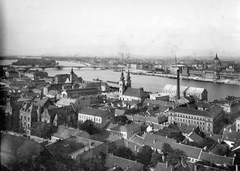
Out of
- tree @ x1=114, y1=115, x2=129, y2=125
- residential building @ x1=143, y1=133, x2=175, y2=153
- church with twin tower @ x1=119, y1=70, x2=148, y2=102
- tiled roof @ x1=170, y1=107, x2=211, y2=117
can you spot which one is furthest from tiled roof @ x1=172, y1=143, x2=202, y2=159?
church with twin tower @ x1=119, y1=70, x2=148, y2=102

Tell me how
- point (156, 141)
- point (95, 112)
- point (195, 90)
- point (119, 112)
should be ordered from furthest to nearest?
point (195, 90)
point (119, 112)
point (95, 112)
point (156, 141)

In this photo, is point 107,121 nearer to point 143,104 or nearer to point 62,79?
point 143,104

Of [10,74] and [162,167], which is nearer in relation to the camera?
[162,167]

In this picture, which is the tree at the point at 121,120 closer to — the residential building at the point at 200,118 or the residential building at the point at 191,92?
the residential building at the point at 200,118

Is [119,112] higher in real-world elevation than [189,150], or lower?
higher

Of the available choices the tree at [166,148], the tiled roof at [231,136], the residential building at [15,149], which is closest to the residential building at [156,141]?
the tree at [166,148]

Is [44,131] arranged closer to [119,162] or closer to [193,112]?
[119,162]

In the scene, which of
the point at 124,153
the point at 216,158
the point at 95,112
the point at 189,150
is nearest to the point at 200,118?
the point at 189,150

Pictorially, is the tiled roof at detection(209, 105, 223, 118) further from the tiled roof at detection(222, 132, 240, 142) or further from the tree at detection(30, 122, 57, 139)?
the tree at detection(30, 122, 57, 139)
